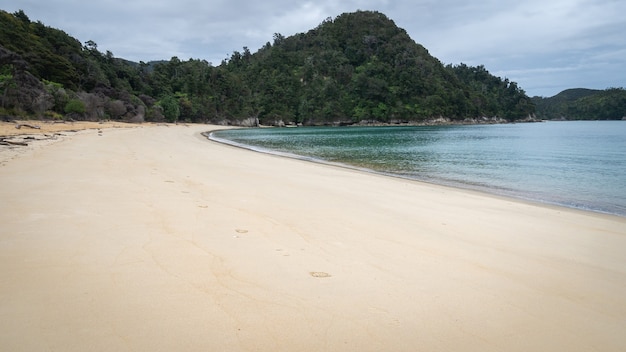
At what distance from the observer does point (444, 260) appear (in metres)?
3.47

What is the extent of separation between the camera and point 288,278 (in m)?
2.80

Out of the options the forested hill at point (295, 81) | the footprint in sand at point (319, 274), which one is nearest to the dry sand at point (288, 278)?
the footprint in sand at point (319, 274)

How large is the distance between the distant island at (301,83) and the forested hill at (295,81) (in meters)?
0.33

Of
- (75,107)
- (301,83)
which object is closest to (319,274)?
(75,107)

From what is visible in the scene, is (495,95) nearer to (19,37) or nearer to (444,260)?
(19,37)

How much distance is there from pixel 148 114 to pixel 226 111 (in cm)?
4303

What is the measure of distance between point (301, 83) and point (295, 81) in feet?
10.7

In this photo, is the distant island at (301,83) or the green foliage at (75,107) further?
Answer: the distant island at (301,83)

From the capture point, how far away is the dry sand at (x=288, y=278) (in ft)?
6.58

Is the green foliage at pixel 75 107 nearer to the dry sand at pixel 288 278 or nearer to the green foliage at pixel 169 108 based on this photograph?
the green foliage at pixel 169 108

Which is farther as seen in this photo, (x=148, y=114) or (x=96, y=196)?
(x=148, y=114)

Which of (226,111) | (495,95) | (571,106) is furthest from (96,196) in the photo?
(571,106)

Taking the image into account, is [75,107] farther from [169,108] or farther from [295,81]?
[295,81]

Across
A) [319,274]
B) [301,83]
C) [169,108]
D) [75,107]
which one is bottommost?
[319,274]
